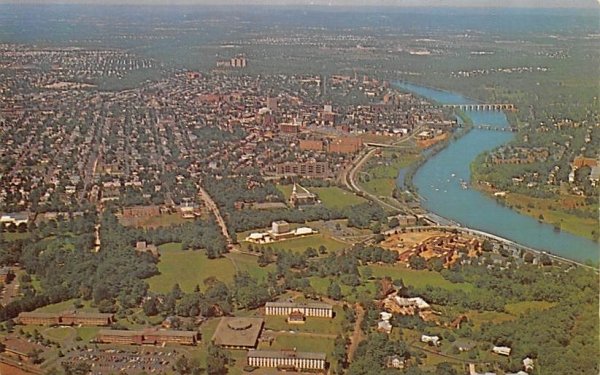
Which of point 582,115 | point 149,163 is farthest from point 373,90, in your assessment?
point 149,163

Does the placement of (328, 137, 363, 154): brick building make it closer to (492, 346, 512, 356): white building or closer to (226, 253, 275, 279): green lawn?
(226, 253, 275, 279): green lawn

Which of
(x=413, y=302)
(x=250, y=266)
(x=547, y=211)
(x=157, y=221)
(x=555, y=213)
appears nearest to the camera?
(x=413, y=302)

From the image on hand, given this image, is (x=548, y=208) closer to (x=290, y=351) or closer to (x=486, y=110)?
(x=290, y=351)

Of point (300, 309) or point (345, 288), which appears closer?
point (300, 309)

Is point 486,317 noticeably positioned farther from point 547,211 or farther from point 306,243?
point 547,211

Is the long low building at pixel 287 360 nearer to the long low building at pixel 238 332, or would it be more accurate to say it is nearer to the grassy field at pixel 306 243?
the long low building at pixel 238 332

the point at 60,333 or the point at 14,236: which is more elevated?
the point at 14,236

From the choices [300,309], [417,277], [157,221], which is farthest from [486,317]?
[157,221]
